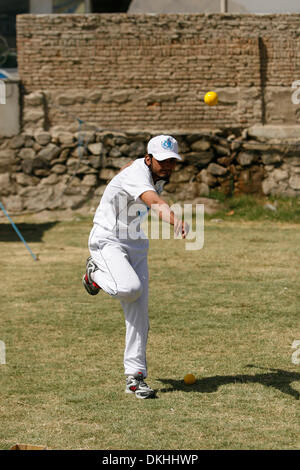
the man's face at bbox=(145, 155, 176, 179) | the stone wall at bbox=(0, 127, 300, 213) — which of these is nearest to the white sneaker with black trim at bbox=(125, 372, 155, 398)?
the man's face at bbox=(145, 155, 176, 179)

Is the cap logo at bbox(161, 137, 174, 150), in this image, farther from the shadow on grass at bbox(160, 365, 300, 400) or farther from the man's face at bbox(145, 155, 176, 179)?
the shadow on grass at bbox(160, 365, 300, 400)

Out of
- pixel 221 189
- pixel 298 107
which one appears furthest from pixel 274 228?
pixel 298 107

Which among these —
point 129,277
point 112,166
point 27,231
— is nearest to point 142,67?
point 112,166

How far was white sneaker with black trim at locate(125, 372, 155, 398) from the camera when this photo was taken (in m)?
5.89

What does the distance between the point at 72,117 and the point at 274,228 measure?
571 centimetres

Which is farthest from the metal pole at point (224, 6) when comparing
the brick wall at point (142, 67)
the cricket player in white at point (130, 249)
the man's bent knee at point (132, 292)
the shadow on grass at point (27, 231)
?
the man's bent knee at point (132, 292)

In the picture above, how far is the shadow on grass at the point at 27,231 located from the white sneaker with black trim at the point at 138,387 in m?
9.05

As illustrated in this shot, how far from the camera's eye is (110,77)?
18.3 m

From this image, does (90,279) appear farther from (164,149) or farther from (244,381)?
(244,381)

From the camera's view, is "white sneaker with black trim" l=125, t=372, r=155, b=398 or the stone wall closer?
"white sneaker with black trim" l=125, t=372, r=155, b=398

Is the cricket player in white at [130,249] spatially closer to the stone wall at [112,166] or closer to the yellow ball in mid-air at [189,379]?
the yellow ball in mid-air at [189,379]

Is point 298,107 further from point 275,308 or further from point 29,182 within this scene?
point 275,308

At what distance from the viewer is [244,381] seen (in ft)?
20.8
